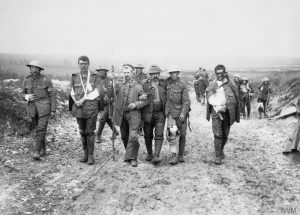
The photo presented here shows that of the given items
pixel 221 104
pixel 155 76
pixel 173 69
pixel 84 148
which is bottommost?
pixel 84 148

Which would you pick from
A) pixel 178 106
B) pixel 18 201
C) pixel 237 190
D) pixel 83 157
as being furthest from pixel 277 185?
pixel 18 201

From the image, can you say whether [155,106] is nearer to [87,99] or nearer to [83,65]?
[87,99]

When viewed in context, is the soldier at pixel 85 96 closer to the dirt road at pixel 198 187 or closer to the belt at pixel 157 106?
the dirt road at pixel 198 187

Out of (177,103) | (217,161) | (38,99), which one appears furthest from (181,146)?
(38,99)

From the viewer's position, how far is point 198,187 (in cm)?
607

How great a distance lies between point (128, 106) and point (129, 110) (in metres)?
0.11

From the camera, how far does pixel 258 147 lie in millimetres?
8969

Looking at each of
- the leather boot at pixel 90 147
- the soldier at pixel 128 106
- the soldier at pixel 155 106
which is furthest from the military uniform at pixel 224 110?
the leather boot at pixel 90 147

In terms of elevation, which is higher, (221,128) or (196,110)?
(221,128)

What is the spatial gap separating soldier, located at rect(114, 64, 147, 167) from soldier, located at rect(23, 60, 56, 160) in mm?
1582

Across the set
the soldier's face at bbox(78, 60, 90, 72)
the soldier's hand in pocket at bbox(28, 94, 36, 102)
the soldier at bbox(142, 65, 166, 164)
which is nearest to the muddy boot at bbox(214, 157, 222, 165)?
the soldier at bbox(142, 65, 166, 164)

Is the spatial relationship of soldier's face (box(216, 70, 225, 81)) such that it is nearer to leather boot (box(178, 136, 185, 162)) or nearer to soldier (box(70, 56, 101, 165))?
leather boot (box(178, 136, 185, 162))

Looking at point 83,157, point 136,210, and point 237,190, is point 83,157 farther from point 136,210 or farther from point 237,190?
point 237,190

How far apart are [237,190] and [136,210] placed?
1852mm
